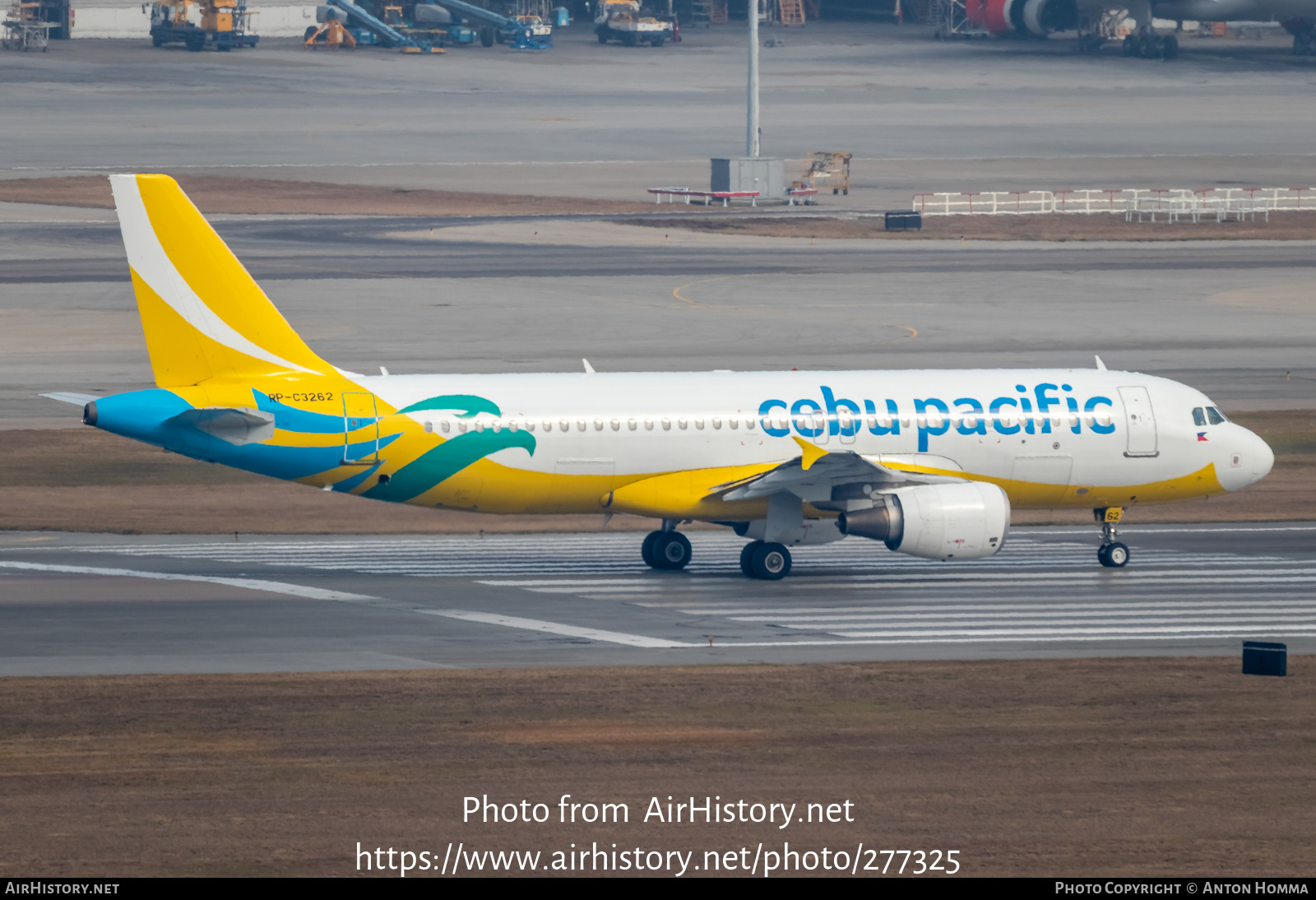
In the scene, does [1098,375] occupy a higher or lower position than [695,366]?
higher

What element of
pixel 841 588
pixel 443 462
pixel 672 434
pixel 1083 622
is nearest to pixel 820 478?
pixel 841 588

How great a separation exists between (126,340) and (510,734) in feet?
171

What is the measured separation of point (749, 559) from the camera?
39.0m

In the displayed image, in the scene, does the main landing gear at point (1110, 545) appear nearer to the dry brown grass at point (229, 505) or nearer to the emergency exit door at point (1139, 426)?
the emergency exit door at point (1139, 426)

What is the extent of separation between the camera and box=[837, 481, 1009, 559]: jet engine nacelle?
36938mm

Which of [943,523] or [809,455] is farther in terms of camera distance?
[809,455]

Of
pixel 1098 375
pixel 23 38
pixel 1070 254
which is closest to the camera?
pixel 1098 375

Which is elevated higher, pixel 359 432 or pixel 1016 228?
pixel 359 432

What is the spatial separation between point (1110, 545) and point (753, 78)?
245 feet

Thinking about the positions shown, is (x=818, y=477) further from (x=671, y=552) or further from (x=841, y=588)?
(x=671, y=552)

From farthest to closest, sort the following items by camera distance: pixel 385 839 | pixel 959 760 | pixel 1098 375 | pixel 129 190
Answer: pixel 1098 375
pixel 129 190
pixel 959 760
pixel 385 839

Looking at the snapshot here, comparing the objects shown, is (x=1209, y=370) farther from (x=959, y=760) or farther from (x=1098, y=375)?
(x=959, y=760)

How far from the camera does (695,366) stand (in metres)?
67.6
